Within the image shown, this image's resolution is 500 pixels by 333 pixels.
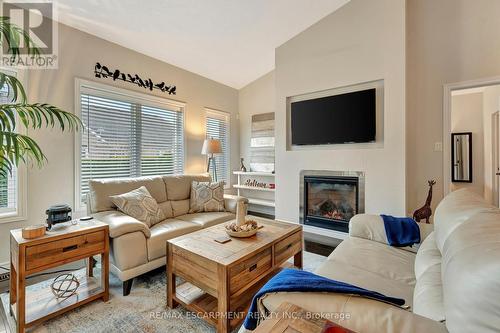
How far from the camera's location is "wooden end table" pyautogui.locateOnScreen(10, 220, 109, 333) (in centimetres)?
154

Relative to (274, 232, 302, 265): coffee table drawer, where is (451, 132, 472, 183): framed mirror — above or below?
above

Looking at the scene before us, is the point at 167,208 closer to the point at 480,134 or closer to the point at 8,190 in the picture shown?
the point at 8,190

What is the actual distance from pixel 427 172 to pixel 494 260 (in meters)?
2.99

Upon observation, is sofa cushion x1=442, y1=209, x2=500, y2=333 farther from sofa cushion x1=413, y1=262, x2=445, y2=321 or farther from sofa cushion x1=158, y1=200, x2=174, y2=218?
sofa cushion x1=158, y1=200, x2=174, y2=218

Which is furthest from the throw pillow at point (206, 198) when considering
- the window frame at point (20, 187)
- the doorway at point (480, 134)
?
the doorway at point (480, 134)

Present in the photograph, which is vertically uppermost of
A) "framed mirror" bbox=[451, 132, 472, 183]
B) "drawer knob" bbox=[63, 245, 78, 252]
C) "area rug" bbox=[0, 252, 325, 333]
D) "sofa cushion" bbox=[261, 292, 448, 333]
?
"framed mirror" bbox=[451, 132, 472, 183]

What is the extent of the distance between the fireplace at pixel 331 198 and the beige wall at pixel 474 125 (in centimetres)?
287

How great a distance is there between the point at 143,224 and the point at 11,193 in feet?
5.16

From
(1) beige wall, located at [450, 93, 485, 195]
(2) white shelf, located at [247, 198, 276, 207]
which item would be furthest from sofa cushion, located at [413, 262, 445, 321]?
(1) beige wall, located at [450, 93, 485, 195]

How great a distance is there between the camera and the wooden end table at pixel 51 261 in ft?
5.06

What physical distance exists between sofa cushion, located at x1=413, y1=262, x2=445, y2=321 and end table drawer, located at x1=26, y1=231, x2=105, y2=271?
2.13 meters

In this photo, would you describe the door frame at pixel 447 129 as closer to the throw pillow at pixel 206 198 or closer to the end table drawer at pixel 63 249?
the throw pillow at pixel 206 198

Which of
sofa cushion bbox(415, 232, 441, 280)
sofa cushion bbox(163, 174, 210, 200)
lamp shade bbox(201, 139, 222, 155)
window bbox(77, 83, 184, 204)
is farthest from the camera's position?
Result: lamp shade bbox(201, 139, 222, 155)

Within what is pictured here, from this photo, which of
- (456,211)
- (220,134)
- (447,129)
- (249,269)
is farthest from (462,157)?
(249,269)
